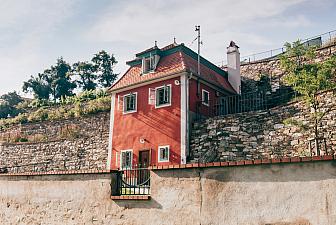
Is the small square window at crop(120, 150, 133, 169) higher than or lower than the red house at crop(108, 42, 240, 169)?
lower

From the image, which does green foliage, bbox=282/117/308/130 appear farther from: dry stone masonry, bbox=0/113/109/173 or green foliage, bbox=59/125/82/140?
green foliage, bbox=59/125/82/140

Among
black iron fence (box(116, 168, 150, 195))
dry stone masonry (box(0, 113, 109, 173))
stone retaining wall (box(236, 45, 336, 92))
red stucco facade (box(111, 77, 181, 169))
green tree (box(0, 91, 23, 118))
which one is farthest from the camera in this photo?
green tree (box(0, 91, 23, 118))

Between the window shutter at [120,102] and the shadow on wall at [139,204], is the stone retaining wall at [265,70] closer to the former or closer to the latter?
the window shutter at [120,102]

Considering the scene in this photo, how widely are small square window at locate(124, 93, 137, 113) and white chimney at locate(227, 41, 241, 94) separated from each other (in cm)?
661

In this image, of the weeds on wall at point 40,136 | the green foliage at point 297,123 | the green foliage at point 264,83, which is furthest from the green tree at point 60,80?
the green foliage at point 297,123

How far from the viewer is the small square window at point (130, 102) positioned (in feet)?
71.2

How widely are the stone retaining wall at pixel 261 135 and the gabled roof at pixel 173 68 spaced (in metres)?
3.29

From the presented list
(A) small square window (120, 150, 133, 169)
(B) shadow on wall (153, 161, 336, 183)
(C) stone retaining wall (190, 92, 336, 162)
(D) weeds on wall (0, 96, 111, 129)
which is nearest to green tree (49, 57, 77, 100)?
(D) weeds on wall (0, 96, 111, 129)

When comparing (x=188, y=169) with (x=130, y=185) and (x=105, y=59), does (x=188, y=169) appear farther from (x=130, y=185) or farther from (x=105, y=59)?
(x=105, y=59)

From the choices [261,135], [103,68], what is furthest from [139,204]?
[103,68]

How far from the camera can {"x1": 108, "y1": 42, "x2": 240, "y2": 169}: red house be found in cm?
1936

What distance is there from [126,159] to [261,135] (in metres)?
7.85

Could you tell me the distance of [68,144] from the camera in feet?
87.3

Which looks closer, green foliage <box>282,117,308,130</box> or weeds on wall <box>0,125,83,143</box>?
green foliage <box>282,117,308,130</box>
